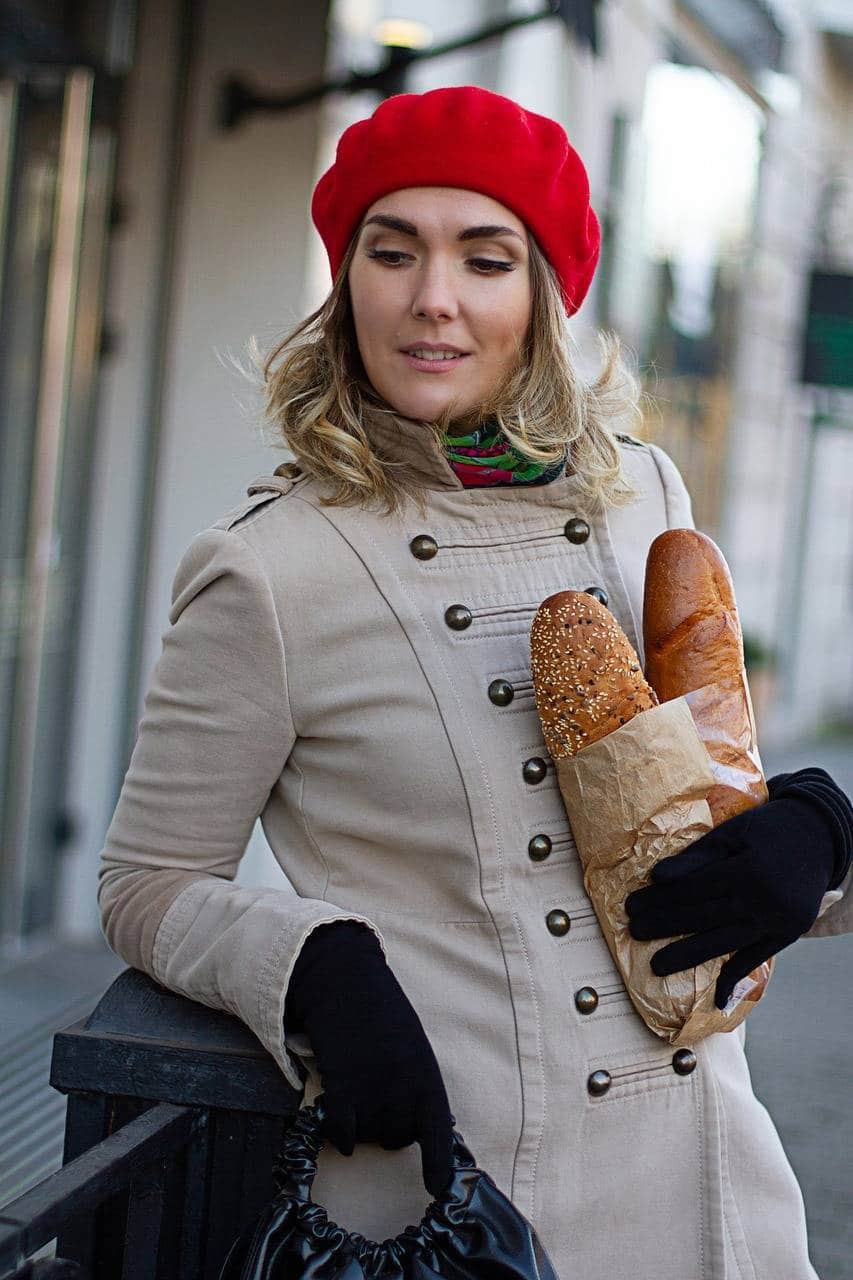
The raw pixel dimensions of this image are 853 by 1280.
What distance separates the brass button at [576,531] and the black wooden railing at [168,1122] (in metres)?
0.73

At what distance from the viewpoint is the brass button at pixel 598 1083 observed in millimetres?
1758

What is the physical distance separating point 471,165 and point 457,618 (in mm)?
548

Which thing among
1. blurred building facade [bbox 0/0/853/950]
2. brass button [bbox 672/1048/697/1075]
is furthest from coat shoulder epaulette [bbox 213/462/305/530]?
blurred building facade [bbox 0/0/853/950]

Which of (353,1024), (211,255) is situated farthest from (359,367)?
(211,255)

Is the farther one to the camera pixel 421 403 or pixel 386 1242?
pixel 421 403

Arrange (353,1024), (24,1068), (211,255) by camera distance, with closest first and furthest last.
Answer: (353,1024) < (24,1068) < (211,255)

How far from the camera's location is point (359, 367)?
2.00m

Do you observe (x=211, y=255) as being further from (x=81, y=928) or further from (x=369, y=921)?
(x=369, y=921)

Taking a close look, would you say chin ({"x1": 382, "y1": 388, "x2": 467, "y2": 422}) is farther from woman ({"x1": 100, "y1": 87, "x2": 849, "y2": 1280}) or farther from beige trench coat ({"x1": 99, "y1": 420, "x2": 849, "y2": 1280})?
beige trench coat ({"x1": 99, "y1": 420, "x2": 849, "y2": 1280})

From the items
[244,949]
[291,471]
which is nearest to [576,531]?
[291,471]

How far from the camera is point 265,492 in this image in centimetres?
188

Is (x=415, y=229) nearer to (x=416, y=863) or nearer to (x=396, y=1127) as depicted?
(x=416, y=863)

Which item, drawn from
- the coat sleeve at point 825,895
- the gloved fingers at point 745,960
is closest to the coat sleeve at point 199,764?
the gloved fingers at point 745,960

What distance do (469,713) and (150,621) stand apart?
3.72 meters
